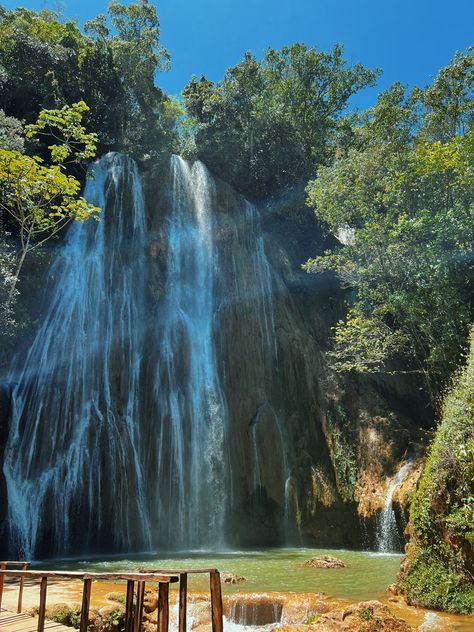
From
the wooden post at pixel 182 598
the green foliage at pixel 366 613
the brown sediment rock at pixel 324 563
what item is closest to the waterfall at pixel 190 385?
the brown sediment rock at pixel 324 563

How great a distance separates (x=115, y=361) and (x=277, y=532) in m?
7.87

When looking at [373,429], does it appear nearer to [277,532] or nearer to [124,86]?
[277,532]

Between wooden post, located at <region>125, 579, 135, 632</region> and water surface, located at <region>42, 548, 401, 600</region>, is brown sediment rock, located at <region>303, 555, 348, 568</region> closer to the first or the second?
water surface, located at <region>42, 548, 401, 600</region>

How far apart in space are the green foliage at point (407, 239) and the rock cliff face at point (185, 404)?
7.23ft

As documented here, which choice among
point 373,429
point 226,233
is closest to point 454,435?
point 373,429

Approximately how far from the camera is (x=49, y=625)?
5.06 m

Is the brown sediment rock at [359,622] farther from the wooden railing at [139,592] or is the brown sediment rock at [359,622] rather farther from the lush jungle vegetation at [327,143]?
the lush jungle vegetation at [327,143]

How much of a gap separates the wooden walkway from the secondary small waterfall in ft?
30.7

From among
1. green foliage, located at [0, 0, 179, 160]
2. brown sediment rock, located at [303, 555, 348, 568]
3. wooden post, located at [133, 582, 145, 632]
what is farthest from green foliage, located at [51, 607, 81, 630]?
green foliage, located at [0, 0, 179, 160]

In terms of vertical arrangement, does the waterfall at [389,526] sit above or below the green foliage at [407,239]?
below

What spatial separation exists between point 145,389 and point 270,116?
1576 cm

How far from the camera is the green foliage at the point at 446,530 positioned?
23.4 feet

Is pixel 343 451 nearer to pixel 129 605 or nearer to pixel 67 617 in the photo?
pixel 67 617

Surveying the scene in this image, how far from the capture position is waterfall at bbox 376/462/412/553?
1402 centimetres
